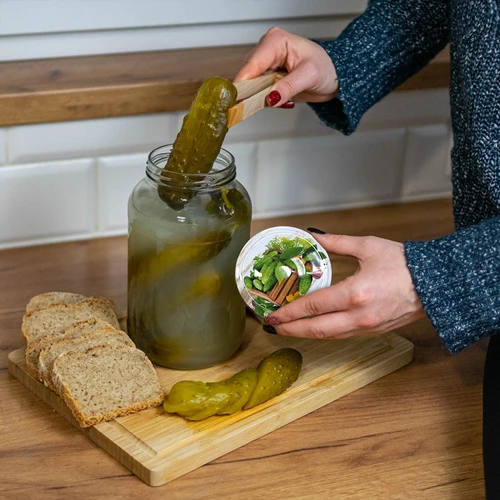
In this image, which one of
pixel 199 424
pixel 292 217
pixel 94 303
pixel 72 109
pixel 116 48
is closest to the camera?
pixel 199 424

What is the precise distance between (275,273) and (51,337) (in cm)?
30

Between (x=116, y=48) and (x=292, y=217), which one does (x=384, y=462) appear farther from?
(x=116, y=48)

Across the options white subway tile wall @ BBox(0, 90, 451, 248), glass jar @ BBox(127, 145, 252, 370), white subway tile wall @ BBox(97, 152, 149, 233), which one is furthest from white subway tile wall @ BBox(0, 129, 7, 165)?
glass jar @ BBox(127, 145, 252, 370)

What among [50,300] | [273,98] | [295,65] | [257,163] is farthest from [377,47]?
[50,300]

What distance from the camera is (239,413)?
101cm

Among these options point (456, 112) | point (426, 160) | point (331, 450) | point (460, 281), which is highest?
point (456, 112)

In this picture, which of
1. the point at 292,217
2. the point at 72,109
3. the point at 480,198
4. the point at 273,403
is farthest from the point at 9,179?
the point at 480,198

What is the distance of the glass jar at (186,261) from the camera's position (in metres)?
1.04

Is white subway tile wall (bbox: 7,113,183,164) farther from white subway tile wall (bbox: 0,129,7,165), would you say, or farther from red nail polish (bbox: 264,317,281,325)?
red nail polish (bbox: 264,317,281,325)

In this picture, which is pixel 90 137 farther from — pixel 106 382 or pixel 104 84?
pixel 106 382

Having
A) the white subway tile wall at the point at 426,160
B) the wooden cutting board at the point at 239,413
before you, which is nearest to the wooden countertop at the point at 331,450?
the wooden cutting board at the point at 239,413

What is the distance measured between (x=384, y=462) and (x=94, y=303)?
17.1 inches

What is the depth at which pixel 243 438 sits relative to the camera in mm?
992

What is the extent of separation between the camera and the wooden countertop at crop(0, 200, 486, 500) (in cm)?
93
